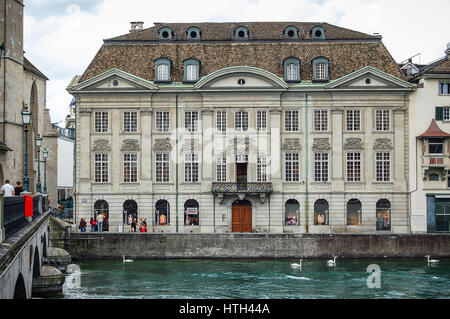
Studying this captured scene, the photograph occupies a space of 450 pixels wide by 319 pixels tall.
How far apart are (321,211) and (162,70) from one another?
15.9 meters

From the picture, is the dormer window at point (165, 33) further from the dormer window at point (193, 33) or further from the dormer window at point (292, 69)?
the dormer window at point (292, 69)

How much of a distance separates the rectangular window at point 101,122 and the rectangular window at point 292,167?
1376 cm

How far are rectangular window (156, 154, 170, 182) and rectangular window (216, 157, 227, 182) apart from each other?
3.74 metres

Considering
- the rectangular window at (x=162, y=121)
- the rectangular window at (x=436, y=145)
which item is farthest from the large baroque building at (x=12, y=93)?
the rectangular window at (x=436, y=145)

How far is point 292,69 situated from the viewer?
187 feet

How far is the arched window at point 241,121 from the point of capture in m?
56.4

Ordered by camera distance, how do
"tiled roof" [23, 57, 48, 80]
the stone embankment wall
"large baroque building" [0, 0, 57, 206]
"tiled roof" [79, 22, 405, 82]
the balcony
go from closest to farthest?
the stone embankment wall < "large baroque building" [0, 0, 57, 206] < the balcony < "tiled roof" [79, 22, 405, 82] < "tiled roof" [23, 57, 48, 80]

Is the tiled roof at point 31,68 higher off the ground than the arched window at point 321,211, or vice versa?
the tiled roof at point 31,68

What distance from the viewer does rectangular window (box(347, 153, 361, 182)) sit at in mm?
56500

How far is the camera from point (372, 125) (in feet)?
186

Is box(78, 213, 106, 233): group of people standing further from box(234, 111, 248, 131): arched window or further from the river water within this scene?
box(234, 111, 248, 131): arched window

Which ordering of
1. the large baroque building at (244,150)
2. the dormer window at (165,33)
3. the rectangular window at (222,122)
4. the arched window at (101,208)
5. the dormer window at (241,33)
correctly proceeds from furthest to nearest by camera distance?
the dormer window at (241,33), the dormer window at (165,33), the arched window at (101,208), the rectangular window at (222,122), the large baroque building at (244,150)

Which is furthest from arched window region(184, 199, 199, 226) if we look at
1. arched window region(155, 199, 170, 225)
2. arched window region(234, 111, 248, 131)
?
arched window region(234, 111, 248, 131)

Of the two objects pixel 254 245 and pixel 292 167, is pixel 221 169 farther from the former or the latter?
pixel 254 245
